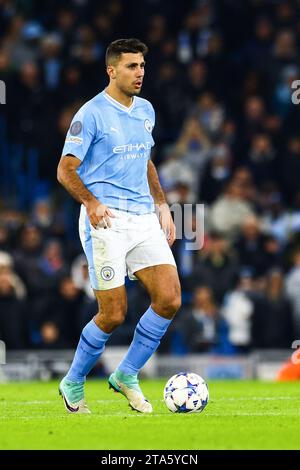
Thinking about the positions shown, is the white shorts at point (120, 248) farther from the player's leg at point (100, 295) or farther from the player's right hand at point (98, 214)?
the player's right hand at point (98, 214)

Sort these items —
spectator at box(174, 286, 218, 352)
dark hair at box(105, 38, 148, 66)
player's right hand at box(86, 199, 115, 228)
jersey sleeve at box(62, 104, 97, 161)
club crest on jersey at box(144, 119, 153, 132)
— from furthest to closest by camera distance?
spectator at box(174, 286, 218, 352) → club crest on jersey at box(144, 119, 153, 132) → dark hair at box(105, 38, 148, 66) → jersey sleeve at box(62, 104, 97, 161) → player's right hand at box(86, 199, 115, 228)

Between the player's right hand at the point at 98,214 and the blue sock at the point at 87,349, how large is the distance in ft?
2.48

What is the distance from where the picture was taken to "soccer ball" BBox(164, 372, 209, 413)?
8930mm

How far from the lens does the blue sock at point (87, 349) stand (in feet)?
29.6

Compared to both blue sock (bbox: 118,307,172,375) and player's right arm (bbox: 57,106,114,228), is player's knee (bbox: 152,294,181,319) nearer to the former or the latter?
blue sock (bbox: 118,307,172,375)

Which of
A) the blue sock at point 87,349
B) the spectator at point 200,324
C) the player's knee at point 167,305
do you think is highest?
the player's knee at point 167,305

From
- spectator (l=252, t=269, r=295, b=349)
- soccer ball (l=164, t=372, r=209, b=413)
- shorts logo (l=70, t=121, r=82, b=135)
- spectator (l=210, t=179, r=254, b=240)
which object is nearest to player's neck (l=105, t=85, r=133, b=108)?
shorts logo (l=70, t=121, r=82, b=135)

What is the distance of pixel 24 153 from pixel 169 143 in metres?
2.29

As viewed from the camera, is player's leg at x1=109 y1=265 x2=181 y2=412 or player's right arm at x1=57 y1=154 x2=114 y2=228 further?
player's leg at x1=109 y1=265 x2=181 y2=412

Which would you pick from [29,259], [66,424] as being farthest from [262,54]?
[66,424]

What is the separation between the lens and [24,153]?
19562mm

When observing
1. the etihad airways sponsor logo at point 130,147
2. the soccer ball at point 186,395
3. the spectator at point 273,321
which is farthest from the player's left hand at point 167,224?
the spectator at point 273,321

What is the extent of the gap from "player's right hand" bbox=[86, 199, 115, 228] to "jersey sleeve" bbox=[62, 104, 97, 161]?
369 mm

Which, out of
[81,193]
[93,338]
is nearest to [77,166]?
[81,193]
